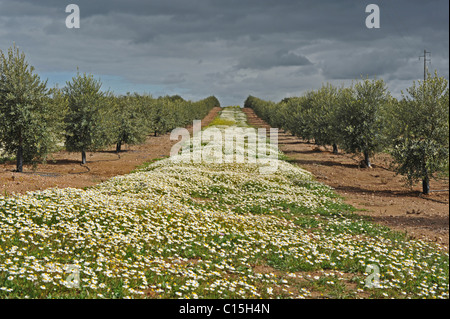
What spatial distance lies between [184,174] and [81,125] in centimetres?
1717

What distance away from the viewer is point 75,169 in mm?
34188

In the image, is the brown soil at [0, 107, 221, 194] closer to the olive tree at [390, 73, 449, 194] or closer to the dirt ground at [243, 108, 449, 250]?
the dirt ground at [243, 108, 449, 250]

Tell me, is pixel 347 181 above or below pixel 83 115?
below

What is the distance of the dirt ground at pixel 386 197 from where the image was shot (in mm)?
17453

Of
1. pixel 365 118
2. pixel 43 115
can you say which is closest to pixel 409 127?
pixel 365 118

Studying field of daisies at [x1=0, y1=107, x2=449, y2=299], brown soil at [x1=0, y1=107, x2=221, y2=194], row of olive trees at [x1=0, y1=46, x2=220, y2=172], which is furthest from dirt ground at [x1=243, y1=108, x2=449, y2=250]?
row of olive trees at [x1=0, y1=46, x2=220, y2=172]

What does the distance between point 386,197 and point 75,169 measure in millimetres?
26334

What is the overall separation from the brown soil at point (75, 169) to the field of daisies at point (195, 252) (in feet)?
14.7

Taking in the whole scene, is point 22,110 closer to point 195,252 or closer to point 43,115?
point 43,115

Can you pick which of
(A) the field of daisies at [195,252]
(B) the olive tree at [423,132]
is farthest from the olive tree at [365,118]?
(A) the field of daisies at [195,252]

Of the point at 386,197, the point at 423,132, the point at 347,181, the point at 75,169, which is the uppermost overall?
the point at 423,132

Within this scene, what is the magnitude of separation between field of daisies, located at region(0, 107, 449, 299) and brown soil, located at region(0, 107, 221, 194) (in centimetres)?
449
